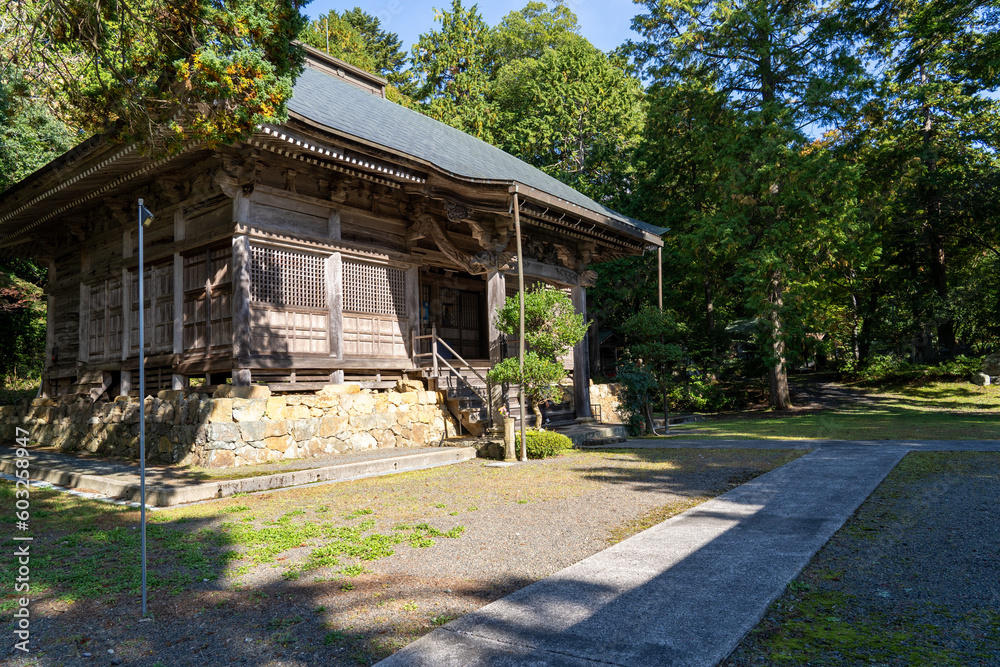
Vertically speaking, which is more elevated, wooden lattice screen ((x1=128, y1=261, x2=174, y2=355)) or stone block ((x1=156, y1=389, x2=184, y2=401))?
wooden lattice screen ((x1=128, y1=261, x2=174, y2=355))

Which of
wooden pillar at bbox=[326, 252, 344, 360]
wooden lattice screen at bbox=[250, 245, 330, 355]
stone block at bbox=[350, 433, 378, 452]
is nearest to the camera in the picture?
wooden lattice screen at bbox=[250, 245, 330, 355]

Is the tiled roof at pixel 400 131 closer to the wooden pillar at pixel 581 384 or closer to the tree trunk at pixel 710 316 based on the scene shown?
the wooden pillar at pixel 581 384

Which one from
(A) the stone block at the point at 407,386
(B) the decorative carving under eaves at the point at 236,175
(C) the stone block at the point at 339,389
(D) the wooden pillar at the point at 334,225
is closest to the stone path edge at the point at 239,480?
(C) the stone block at the point at 339,389

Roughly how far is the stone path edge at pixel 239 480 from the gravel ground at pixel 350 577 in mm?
378

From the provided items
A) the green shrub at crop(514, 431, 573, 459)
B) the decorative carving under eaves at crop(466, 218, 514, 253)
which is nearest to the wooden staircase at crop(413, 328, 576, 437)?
the green shrub at crop(514, 431, 573, 459)

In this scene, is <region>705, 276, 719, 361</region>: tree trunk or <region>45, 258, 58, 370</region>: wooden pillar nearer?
<region>45, 258, 58, 370</region>: wooden pillar

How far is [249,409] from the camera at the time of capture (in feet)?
30.3

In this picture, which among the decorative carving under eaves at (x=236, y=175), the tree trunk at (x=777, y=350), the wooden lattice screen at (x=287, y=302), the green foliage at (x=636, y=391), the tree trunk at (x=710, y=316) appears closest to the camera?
the decorative carving under eaves at (x=236, y=175)

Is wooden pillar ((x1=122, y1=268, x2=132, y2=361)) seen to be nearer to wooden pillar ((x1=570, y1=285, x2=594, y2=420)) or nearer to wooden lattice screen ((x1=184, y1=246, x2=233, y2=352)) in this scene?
wooden lattice screen ((x1=184, y1=246, x2=233, y2=352))

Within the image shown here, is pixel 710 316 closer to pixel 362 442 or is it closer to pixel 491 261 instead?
pixel 491 261

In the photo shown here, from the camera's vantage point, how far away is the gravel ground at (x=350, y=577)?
9.56ft

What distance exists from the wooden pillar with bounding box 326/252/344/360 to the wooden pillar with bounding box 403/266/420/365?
5.31 ft

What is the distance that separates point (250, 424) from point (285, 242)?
3306 mm

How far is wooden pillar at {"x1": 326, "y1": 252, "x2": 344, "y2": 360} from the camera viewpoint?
36.2 ft
